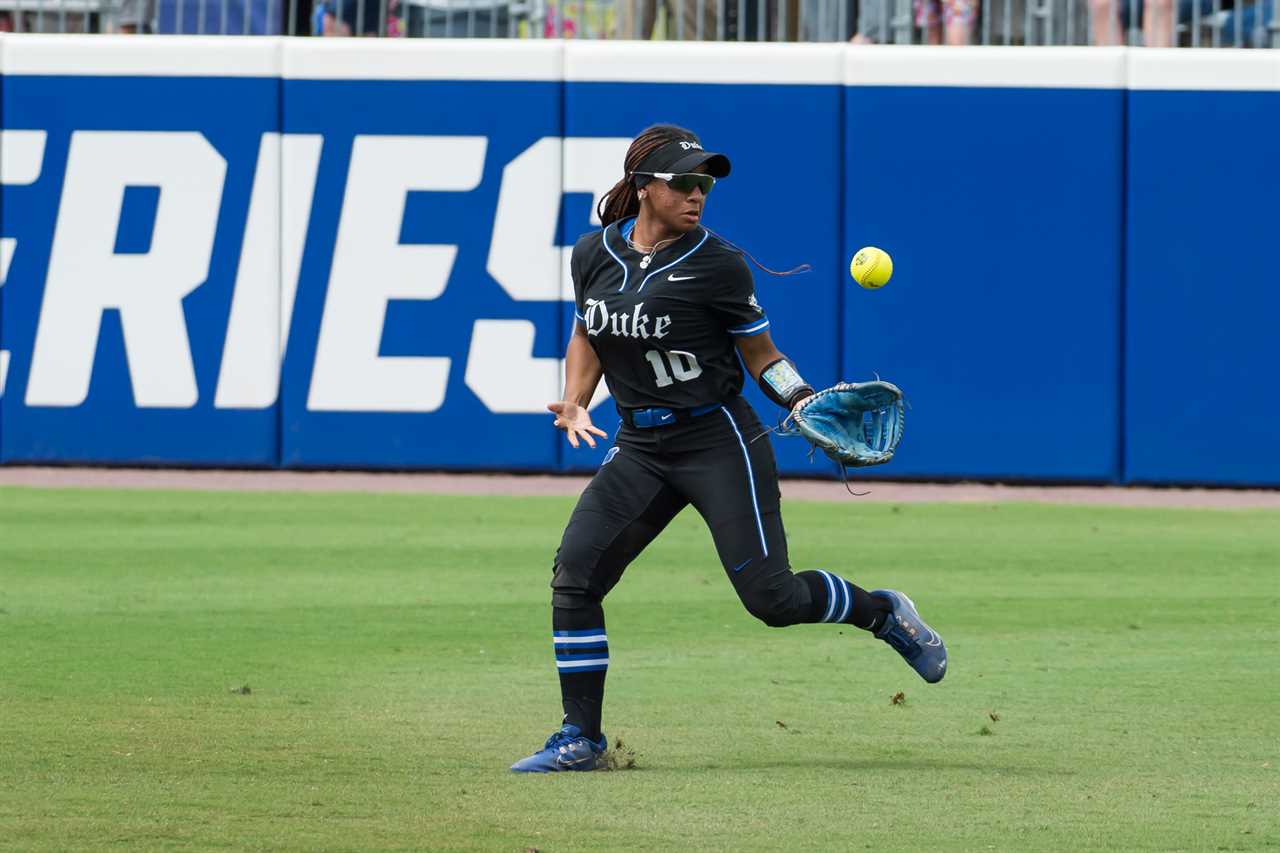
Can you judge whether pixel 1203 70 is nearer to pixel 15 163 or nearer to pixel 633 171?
pixel 15 163

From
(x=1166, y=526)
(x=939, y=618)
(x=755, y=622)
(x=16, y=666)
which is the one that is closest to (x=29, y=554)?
(x=16, y=666)

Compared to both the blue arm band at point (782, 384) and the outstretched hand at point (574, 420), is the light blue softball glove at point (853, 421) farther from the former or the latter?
the outstretched hand at point (574, 420)

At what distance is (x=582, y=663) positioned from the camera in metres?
6.07

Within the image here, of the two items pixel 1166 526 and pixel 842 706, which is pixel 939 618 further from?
pixel 1166 526

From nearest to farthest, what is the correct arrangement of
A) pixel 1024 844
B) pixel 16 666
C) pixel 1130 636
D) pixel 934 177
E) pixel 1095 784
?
pixel 1024 844, pixel 1095 784, pixel 16 666, pixel 1130 636, pixel 934 177

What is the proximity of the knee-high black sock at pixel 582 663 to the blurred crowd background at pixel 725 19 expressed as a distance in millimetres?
9896

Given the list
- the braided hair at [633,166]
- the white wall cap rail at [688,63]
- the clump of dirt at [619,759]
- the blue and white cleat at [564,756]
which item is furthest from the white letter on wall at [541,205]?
the blue and white cleat at [564,756]

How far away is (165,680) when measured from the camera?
24.3ft

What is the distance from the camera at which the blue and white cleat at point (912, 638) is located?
21.0 feet

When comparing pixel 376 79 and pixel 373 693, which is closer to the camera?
pixel 373 693

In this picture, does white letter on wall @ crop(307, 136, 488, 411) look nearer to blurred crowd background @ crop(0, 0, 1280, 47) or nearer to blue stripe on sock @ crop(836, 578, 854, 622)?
blurred crowd background @ crop(0, 0, 1280, 47)

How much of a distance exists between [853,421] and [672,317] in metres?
0.65

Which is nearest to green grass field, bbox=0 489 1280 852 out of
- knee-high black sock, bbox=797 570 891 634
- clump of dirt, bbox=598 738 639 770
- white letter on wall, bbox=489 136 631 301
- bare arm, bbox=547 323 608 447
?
clump of dirt, bbox=598 738 639 770

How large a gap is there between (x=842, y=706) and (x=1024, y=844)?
2100mm
